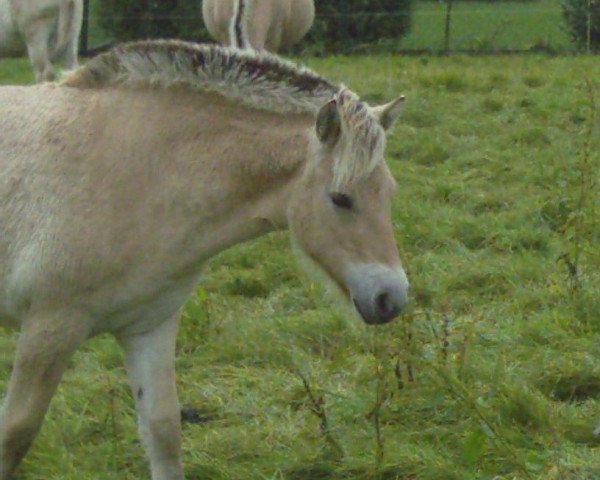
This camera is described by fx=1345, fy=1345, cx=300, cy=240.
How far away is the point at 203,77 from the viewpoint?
414cm

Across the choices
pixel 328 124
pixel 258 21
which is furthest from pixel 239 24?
pixel 328 124

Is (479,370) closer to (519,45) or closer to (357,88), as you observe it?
(357,88)

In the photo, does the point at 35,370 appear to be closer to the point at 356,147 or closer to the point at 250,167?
the point at 250,167

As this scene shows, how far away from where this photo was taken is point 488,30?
19.1 m

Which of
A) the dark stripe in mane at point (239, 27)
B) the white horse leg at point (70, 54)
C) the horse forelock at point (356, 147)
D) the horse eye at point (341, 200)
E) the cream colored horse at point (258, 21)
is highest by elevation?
the horse forelock at point (356, 147)

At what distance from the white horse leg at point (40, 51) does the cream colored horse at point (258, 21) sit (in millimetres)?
1389

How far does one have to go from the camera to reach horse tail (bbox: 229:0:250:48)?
952 cm

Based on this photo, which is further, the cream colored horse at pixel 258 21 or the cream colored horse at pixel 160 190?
the cream colored horse at pixel 258 21

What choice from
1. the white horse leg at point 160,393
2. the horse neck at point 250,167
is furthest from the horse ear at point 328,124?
the white horse leg at point 160,393

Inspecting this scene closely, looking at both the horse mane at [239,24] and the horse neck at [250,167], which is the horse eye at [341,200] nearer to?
the horse neck at [250,167]

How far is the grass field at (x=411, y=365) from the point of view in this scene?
175 inches

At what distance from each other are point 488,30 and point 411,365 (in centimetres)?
1485

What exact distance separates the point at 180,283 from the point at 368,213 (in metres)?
0.66

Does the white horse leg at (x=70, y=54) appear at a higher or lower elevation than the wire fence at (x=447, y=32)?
higher
